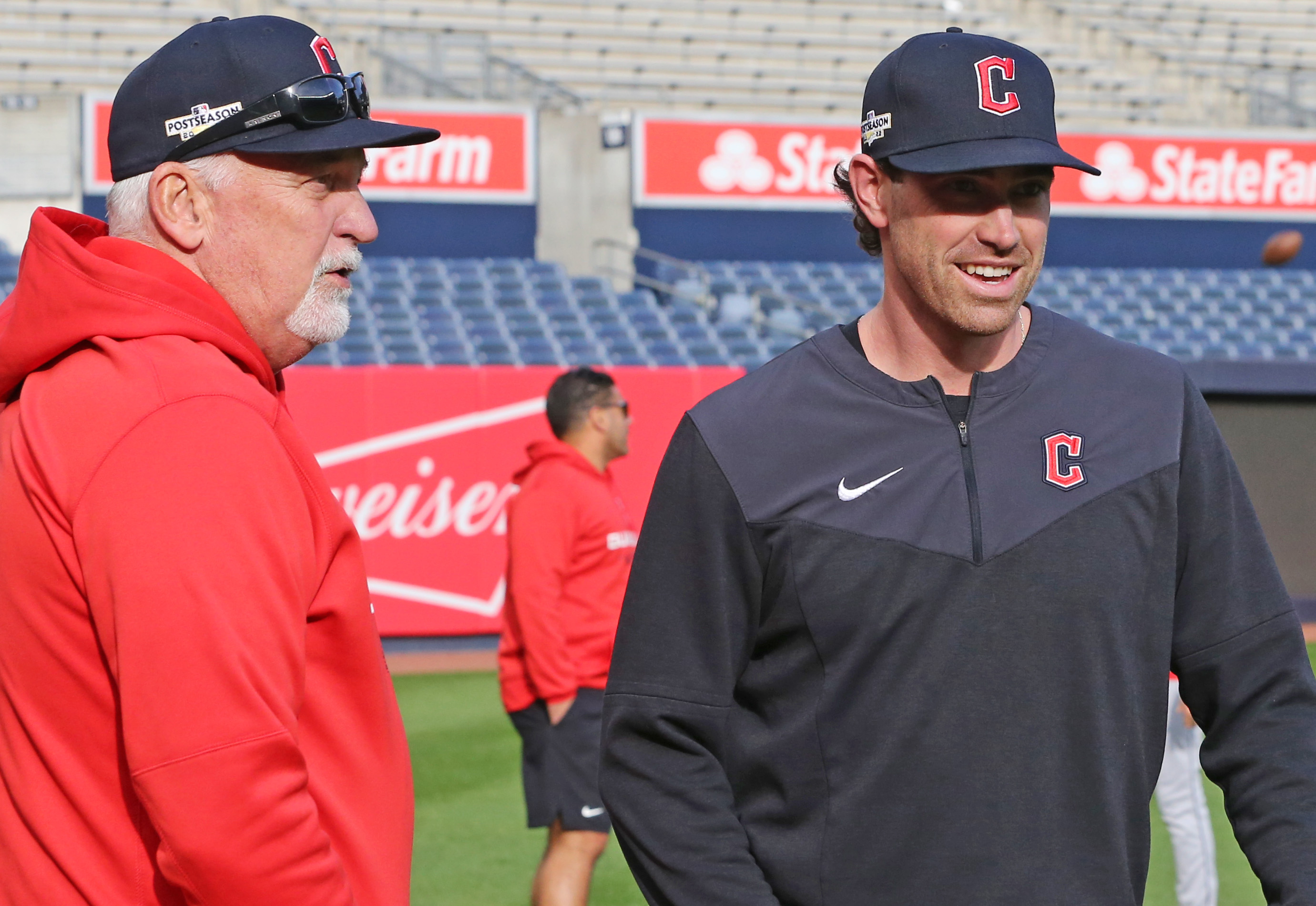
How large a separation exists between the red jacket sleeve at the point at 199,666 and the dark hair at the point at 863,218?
1.06 metres

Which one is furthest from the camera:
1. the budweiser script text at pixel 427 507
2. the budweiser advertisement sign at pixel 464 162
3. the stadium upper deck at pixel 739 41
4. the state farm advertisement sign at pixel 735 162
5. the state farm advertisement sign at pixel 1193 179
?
the state farm advertisement sign at pixel 1193 179

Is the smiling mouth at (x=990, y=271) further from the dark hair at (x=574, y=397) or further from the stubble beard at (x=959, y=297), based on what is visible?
the dark hair at (x=574, y=397)

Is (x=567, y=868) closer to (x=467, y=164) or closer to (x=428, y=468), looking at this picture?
(x=428, y=468)

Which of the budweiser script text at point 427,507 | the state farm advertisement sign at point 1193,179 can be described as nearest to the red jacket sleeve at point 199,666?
the budweiser script text at point 427,507

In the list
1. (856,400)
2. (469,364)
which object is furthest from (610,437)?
(469,364)

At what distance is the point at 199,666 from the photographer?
155 centimetres

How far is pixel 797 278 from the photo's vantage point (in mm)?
18656

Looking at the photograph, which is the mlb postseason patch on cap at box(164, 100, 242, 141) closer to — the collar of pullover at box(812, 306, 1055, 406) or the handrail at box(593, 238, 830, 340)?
the collar of pullover at box(812, 306, 1055, 406)

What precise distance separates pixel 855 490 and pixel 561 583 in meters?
3.43

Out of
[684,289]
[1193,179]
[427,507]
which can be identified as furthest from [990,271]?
[1193,179]

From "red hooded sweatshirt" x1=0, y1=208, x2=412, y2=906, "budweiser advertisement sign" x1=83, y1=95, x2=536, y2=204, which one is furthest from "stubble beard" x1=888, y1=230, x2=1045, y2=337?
"budweiser advertisement sign" x1=83, y1=95, x2=536, y2=204

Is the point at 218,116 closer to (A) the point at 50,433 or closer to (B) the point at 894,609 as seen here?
(A) the point at 50,433

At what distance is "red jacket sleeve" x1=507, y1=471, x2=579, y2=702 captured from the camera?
515 centimetres

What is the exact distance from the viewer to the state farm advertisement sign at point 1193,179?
20.2 meters
